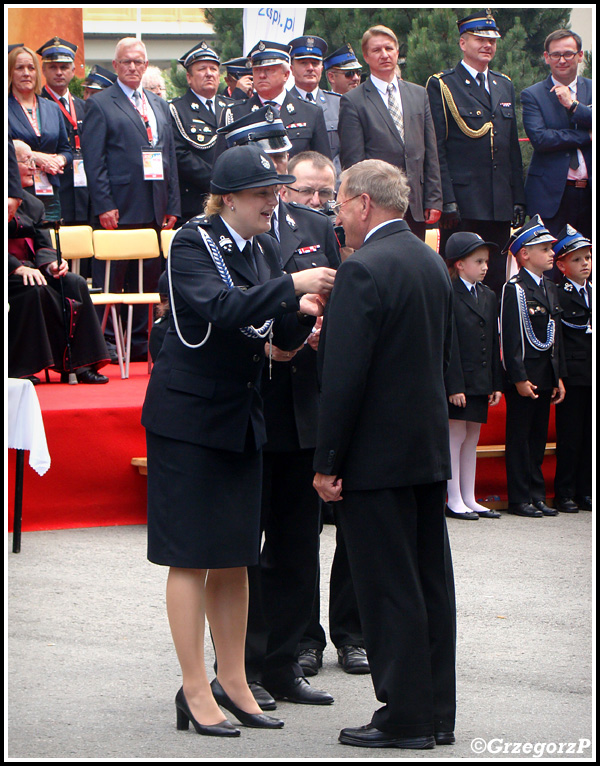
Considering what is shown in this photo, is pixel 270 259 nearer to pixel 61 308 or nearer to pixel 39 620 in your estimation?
pixel 39 620

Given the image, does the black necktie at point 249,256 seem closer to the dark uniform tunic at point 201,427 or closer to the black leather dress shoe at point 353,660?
the dark uniform tunic at point 201,427

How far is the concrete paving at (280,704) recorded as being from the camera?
3615mm

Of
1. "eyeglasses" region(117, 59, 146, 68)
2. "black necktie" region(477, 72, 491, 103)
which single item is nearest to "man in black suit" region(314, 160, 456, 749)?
"black necktie" region(477, 72, 491, 103)

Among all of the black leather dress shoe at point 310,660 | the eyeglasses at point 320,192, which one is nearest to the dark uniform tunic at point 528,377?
the eyeglasses at point 320,192

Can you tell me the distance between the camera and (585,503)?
7363 millimetres

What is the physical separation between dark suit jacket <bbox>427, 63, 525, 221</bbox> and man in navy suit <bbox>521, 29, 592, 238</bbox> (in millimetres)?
260

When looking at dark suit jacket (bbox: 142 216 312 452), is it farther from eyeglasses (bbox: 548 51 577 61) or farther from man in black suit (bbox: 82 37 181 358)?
eyeglasses (bbox: 548 51 577 61)

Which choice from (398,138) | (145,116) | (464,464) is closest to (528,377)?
(464,464)

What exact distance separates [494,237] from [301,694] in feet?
17.1

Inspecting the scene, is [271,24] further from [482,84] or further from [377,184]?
[377,184]

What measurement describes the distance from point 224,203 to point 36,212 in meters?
4.60

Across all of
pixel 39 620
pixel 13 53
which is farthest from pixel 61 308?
pixel 39 620

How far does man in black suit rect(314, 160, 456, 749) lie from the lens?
3537 mm

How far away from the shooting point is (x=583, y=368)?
7426mm
